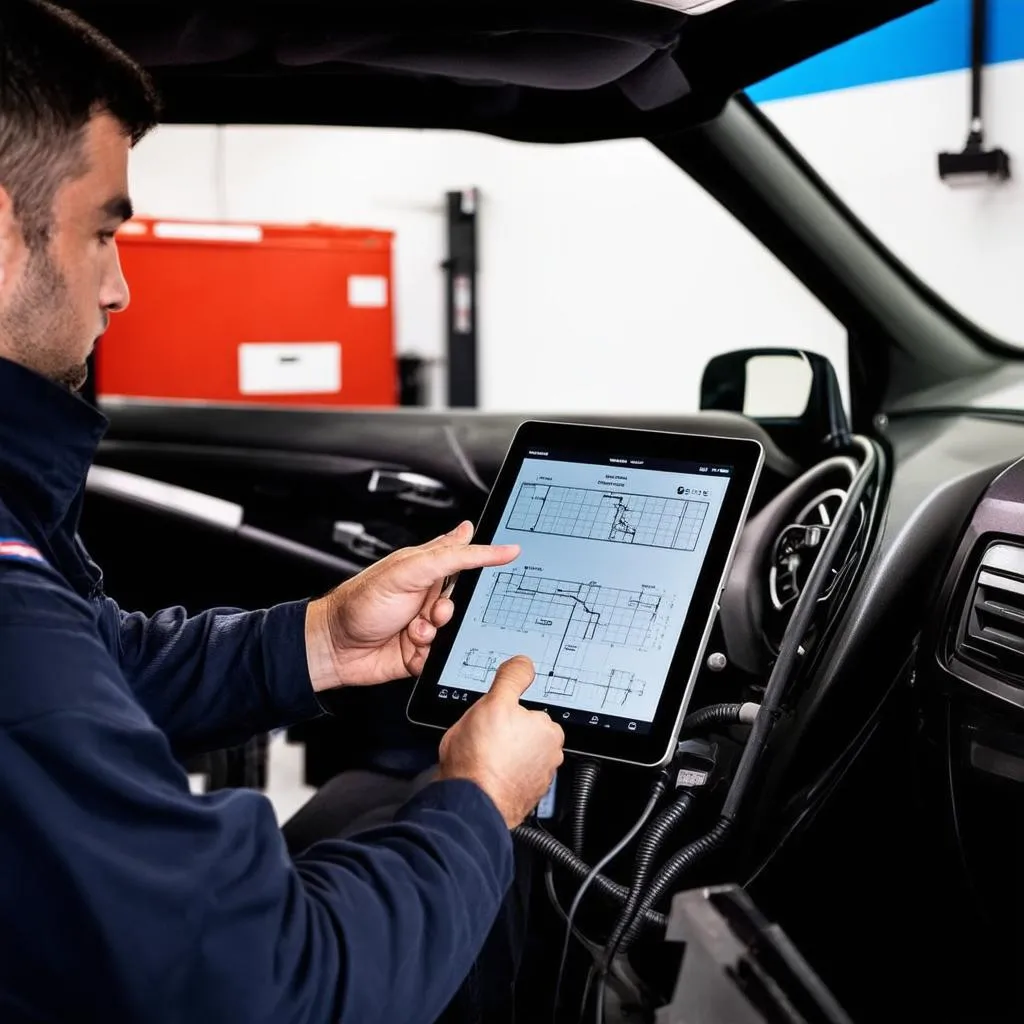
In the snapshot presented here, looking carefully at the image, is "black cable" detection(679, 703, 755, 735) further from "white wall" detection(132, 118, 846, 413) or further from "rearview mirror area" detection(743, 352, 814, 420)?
"white wall" detection(132, 118, 846, 413)

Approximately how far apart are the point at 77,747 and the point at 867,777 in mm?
916

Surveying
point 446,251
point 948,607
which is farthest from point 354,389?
point 948,607

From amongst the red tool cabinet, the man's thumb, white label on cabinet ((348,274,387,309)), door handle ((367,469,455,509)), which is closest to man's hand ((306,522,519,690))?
the man's thumb

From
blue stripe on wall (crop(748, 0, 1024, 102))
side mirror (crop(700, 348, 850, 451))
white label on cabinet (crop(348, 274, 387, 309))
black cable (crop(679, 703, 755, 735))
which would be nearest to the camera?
black cable (crop(679, 703, 755, 735))

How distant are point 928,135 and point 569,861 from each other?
2.16 meters

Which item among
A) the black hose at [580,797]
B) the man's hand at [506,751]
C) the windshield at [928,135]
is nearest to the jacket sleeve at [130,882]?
the man's hand at [506,751]

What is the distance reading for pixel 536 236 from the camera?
12.6 feet

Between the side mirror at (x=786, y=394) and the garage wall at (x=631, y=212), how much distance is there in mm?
80

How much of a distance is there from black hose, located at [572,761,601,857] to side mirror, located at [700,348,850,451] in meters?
0.61

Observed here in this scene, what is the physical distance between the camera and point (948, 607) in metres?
1.15

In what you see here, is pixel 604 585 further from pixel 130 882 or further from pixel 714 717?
pixel 130 882

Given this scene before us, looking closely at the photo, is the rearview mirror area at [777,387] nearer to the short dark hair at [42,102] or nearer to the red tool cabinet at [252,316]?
the short dark hair at [42,102]

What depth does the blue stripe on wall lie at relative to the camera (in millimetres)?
2561

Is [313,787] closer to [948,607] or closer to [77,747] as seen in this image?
[948,607]
